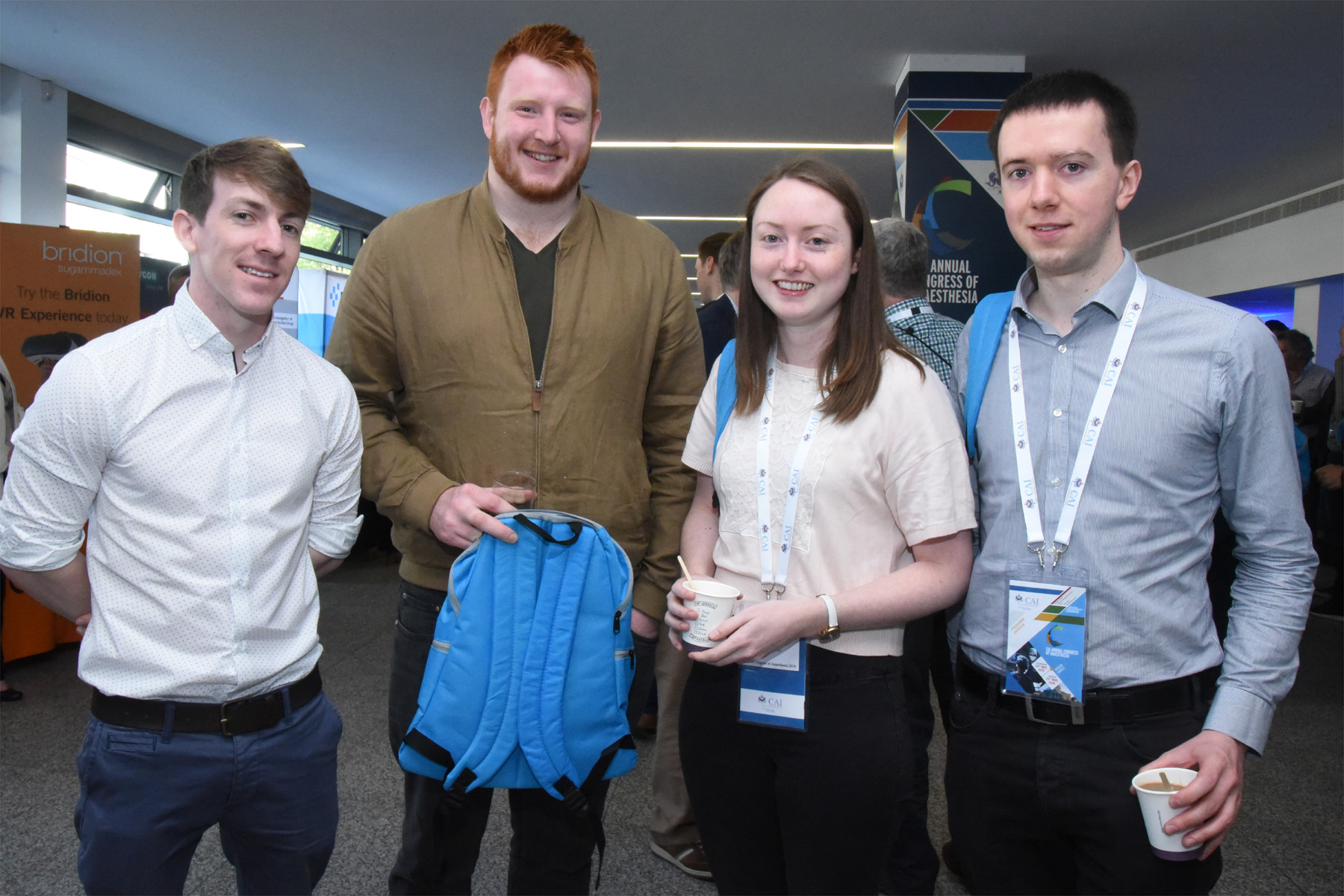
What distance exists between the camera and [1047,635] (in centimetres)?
129

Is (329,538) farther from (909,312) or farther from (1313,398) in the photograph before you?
(1313,398)

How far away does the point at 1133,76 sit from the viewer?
6.62 meters

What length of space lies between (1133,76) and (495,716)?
23.4 ft

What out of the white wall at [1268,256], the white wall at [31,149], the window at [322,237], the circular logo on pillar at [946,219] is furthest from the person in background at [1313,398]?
the window at [322,237]

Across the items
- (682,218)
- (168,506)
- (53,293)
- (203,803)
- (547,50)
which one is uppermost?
(682,218)

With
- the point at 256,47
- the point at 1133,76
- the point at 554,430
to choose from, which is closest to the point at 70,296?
the point at 256,47

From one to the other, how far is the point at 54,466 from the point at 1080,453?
154 cm

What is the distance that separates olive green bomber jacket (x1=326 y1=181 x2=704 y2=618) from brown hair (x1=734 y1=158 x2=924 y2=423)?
11.7 inches

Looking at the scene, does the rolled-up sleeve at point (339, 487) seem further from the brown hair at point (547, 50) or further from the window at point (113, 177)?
the window at point (113, 177)

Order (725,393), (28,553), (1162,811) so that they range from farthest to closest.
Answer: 1. (725,393)
2. (28,553)
3. (1162,811)

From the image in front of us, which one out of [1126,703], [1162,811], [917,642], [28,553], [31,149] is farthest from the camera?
[31,149]

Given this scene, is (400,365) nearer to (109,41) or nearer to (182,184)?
(182,184)

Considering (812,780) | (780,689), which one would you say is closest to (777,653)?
(780,689)

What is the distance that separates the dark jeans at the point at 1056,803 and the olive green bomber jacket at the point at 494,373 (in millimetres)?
669
